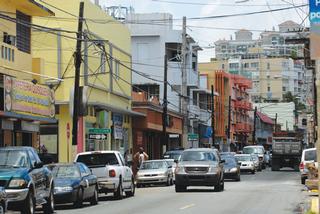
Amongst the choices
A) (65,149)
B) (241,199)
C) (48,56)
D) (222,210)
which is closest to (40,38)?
(48,56)

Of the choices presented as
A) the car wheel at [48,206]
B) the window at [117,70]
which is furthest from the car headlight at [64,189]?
the window at [117,70]

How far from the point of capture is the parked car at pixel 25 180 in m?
17.1

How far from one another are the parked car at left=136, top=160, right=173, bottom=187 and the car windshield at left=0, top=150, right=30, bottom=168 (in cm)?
1736

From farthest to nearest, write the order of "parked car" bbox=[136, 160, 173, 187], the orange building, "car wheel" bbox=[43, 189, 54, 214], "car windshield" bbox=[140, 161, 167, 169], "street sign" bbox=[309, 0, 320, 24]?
the orange building
"car windshield" bbox=[140, 161, 167, 169]
"parked car" bbox=[136, 160, 173, 187]
"car wheel" bbox=[43, 189, 54, 214]
"street sign" bbox=[309, 0, 320, 24]

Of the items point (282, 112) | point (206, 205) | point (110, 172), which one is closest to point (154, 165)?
point (110, 172)

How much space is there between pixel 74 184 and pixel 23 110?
26.9 feet

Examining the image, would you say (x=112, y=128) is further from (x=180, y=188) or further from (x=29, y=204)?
(x=29, y=204)

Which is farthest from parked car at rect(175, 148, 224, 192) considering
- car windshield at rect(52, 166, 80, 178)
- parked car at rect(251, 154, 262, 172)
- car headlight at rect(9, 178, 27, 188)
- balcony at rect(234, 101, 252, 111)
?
balcony at rect(234, 101, 252, 111)

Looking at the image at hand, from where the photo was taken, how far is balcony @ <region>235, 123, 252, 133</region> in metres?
103

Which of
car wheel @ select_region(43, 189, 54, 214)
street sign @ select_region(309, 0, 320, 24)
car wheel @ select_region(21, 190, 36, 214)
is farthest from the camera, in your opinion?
car wheel @ select_region(43, 189, 54, 214)

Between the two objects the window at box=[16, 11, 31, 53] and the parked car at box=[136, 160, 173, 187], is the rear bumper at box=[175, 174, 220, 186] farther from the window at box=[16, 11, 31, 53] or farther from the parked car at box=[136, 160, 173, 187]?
the window at box=[16, 11, 31, 53]

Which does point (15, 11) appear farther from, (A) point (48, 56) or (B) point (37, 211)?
(B) point (37, 211)

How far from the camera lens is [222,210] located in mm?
20297

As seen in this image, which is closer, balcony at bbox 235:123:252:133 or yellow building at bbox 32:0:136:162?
yellow building at bbox 32:0:136:162
